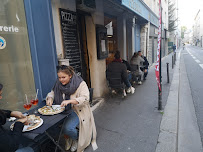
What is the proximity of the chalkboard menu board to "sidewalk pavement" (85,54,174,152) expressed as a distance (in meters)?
1.66

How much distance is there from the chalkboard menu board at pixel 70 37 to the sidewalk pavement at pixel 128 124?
1.66 metres

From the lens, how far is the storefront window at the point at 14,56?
2527 mm

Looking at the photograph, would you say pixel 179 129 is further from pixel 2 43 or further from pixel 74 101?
pixel 2 43

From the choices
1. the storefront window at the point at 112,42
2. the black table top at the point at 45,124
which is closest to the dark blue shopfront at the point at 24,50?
the black table top at the point at 45,124

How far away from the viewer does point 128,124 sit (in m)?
3.69

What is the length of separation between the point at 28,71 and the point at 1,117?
117 cm

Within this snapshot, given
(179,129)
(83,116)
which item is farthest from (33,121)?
(179,129)

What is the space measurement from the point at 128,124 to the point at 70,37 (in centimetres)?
273

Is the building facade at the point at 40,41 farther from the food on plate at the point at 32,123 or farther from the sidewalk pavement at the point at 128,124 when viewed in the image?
the sidewalk pavement at the point at 128,124

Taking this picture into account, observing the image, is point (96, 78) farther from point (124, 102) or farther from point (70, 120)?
point (70, 120)

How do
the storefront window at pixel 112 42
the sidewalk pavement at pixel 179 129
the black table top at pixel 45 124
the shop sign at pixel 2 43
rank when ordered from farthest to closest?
the storefront window at pixel 112 42
the sidewalk pavement at pixel 179 129
the shop sign at pixel 2 43
the black table top at pixel 45 124

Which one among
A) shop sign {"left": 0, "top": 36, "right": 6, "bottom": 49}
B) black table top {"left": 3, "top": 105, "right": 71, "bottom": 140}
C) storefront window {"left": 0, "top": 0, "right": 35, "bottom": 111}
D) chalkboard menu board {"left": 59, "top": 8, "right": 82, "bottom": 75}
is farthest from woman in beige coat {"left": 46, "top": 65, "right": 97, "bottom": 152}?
chalkboard menu board {"left": 59, "top": 8, "right": 82, "bottom": 75}

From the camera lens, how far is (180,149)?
279cm

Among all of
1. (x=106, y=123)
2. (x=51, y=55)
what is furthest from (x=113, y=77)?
(x=51, y=55)
